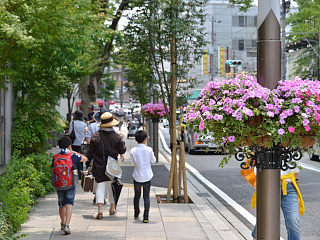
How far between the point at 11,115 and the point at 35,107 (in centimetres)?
223

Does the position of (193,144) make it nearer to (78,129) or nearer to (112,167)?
(78,129)

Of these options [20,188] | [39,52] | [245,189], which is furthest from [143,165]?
[245,189]

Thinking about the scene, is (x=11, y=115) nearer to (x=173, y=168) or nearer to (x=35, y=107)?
(x=35, y=107)

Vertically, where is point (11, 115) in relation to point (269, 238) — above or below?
above

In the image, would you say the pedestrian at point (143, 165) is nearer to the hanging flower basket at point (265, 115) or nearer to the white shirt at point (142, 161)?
the white shirt at point (142, 161)

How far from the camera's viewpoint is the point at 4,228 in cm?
757

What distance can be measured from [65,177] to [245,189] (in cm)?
728

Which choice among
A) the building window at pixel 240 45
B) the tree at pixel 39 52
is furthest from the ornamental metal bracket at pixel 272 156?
the building window at pixel 240 45

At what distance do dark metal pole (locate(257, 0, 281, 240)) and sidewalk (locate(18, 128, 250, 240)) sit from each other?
3.89 metres

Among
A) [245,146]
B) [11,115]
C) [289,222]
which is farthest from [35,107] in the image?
[245,146]

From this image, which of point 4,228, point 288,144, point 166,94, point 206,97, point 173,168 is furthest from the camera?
point 166,94

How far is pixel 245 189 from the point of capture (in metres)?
15.4

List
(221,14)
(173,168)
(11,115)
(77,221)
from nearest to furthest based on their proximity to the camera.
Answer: (77,221) < (173,168) < (11,115) < (221,14)

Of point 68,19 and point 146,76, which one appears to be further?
point 146,76
